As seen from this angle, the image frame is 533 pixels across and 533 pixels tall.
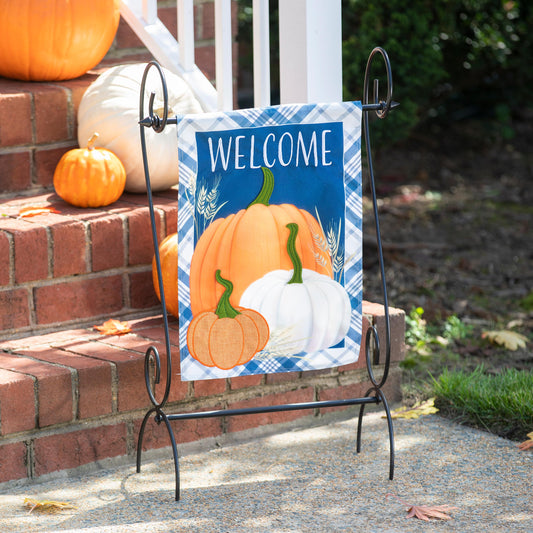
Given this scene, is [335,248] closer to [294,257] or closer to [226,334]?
[294,257]

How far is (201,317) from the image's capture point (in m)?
2.43

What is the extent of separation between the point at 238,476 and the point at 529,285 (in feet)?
8.73

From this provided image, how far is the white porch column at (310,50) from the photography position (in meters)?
2.90

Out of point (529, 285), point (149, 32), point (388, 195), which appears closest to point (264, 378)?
point (149, 32)

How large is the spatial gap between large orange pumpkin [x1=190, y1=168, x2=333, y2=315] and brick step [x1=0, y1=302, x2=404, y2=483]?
0.34m

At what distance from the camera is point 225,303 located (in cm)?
245

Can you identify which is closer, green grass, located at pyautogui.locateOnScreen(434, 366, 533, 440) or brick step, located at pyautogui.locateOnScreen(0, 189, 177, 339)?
brick step, located at pyautogui.locateOnScreen(0, 189, 177, 339)

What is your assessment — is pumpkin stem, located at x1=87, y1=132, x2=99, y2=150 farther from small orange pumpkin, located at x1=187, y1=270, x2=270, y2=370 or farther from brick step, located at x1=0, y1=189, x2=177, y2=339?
small orange pumpkin, located at x1=187, y1=270, x2=270, y2=370

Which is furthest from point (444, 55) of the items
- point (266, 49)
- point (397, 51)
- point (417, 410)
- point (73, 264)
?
point (73, 264)

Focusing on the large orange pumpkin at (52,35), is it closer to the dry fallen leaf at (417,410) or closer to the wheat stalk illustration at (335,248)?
the wheat stalk illustration at (335,248)

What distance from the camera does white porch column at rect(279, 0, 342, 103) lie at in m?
2.90

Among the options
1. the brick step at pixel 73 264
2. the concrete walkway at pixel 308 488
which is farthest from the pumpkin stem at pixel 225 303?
the brick step at pixel 73 264

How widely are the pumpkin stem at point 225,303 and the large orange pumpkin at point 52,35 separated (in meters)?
1.33

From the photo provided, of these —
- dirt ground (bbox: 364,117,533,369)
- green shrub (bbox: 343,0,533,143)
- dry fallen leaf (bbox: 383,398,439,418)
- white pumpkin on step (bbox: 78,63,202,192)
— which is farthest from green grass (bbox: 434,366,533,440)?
green shrub (bbox: 343,0,533,143)
